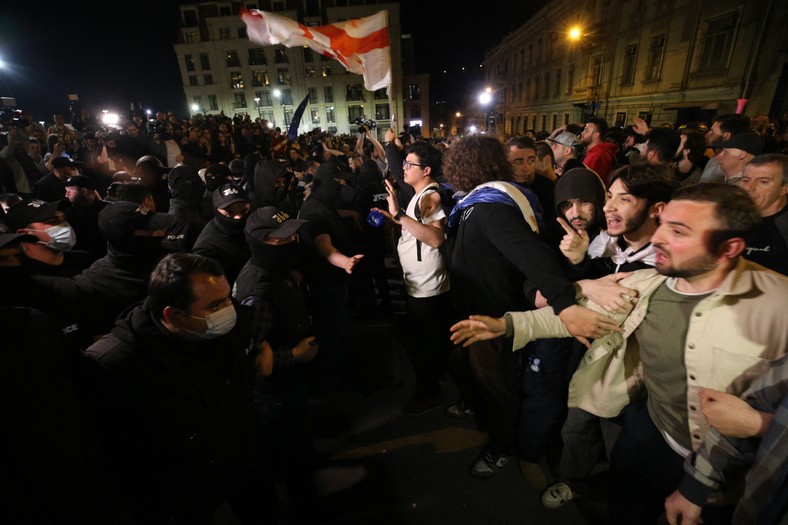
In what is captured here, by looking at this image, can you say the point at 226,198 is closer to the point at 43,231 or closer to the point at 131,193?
the point at 131,193

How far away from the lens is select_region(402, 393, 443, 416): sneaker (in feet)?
11.8

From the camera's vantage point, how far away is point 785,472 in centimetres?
128

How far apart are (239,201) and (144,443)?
7.68 ft

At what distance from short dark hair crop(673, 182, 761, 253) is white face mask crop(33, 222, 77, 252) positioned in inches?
163

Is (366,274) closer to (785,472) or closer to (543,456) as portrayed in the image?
(543,456)

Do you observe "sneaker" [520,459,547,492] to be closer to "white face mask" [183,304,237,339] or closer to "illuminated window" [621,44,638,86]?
"white face mask" [183,304,237,339]

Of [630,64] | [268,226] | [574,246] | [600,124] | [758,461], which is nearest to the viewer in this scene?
[758,461]

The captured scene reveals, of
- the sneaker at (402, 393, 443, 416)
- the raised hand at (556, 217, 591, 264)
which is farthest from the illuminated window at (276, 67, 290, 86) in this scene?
the raised hand at (556, 217, 591, 264)

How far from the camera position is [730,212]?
4.98ft

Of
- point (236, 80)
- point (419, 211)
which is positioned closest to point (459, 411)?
point (419, 211)

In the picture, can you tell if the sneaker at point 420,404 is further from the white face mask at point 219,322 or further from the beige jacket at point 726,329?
the white face mask at point 219,322

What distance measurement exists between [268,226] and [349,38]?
261 inches

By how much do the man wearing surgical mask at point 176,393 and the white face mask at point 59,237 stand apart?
5.03 feet

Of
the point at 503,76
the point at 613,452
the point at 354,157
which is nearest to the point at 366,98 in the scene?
the point at 503,76
